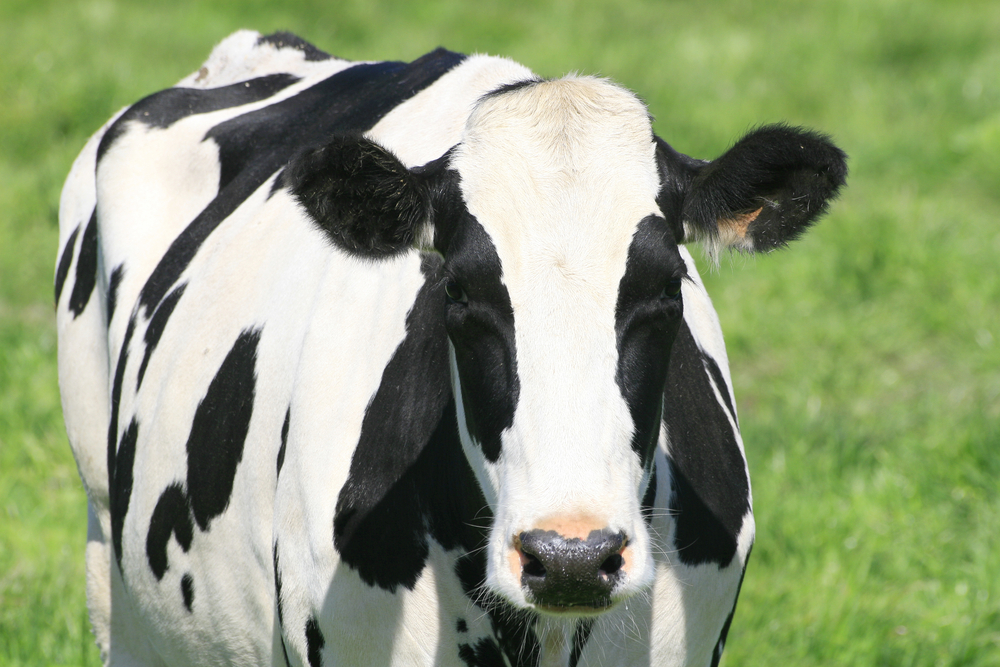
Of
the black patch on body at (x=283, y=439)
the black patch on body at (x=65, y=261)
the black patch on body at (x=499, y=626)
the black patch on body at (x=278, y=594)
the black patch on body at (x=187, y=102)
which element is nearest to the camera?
the black patch on body at (x=499, y=626)

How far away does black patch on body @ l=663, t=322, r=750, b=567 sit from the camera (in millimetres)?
2652

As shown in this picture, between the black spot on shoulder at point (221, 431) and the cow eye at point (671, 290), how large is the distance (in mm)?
1302

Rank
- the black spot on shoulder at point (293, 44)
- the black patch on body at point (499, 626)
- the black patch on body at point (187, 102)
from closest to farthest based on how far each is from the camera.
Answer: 1. the black patch on body at point (499, 626)
2. the black patch on body at point (187, 102)
3. the black spot on shoulder at point (293, 44)

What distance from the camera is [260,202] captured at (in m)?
3.49

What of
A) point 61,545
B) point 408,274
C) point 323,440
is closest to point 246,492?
point 323,440

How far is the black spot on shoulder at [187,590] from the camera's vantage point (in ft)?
10.6

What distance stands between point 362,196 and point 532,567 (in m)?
0.90

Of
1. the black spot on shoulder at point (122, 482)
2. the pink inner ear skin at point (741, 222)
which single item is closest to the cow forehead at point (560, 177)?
the pink inner ear skin at point (741, 222)

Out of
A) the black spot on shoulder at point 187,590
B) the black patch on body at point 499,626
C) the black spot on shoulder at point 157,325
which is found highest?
the black spot on shoulder at point 157,325

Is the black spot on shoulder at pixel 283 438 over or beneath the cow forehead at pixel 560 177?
beneath

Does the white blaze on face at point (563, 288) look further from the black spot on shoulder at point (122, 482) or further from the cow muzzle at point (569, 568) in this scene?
the black spot on shoulder at point (122, 482)

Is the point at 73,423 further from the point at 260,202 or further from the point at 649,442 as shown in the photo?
the point at 649,442

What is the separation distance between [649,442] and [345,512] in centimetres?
72

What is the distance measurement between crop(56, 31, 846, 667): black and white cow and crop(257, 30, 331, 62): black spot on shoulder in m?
0.67
